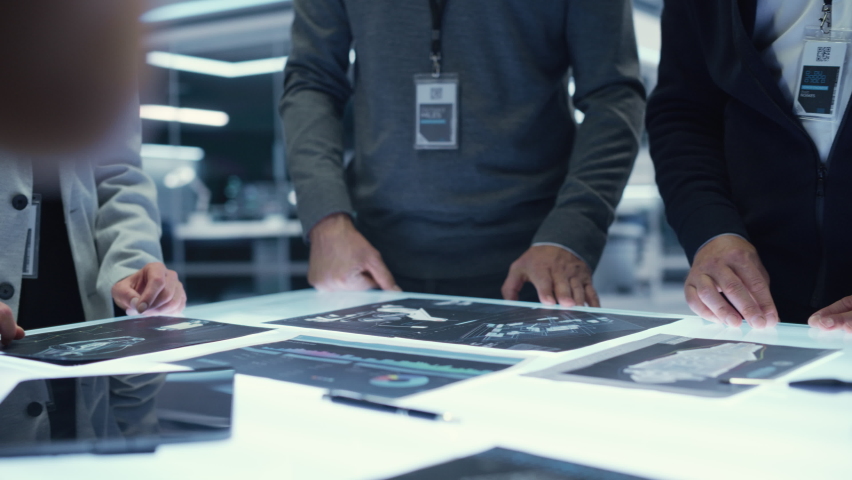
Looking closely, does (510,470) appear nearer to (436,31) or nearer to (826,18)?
(826,18)

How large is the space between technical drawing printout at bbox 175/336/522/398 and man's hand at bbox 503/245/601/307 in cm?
45

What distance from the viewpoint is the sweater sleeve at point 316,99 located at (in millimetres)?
1420

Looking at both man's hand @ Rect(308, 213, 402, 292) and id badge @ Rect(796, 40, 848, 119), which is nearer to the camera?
id badge @ Rect(796, 40, 848, 119)

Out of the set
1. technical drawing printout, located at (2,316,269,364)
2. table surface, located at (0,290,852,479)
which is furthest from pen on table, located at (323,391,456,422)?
technical drawing printout, located at (2,316,269,364)

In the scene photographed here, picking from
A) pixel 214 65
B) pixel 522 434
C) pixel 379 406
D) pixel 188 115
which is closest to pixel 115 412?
pixel 379 406

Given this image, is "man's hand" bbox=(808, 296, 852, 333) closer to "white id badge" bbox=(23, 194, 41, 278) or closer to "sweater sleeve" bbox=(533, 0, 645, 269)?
"sweater sleeve" bbox=(533, 0, 645, 269)

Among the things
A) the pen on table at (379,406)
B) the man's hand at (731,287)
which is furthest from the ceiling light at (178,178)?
the pen on table at (379,406)

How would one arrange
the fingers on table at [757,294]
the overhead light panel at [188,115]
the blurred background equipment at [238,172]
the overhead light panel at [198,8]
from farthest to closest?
1. the overhead light panel at [188,115]
2. the overhead light panel at [198,8]
3. the blurred background equipment at [238,172]
4. the fingers on table at [757,294]

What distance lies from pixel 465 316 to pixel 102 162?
2.52 feet

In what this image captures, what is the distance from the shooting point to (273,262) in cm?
716

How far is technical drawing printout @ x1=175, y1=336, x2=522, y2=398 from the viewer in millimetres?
617

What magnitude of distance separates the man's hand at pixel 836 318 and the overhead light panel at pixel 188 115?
25.3 feet

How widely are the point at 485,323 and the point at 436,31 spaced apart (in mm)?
679

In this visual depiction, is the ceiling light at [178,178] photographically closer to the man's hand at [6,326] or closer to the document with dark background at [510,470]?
the man's hand at [6,326]
